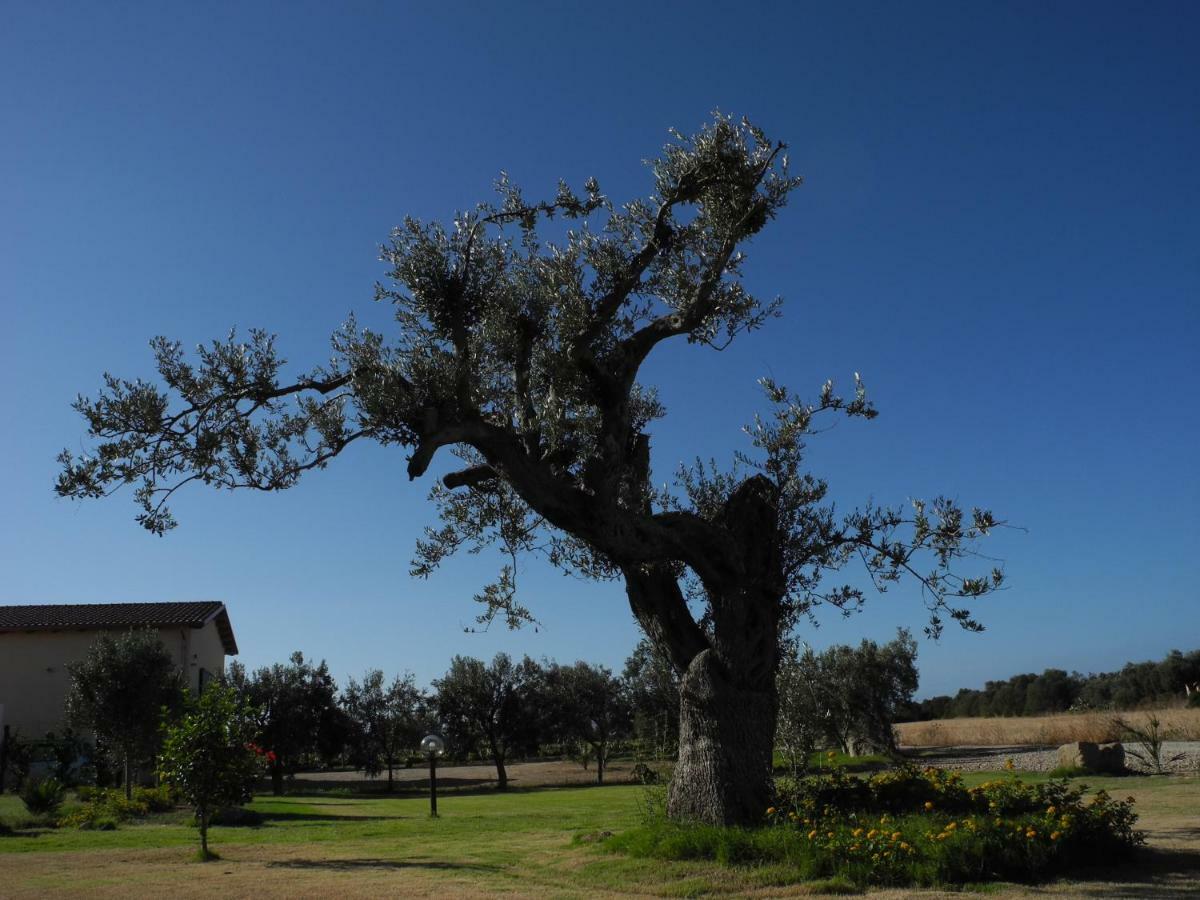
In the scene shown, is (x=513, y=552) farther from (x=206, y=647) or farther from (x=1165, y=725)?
(x=206, y=647)

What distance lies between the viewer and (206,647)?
3978 centimetres

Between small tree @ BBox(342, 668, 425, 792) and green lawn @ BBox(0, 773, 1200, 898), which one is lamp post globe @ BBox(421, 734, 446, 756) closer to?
Answer: green lawn @ BBox(0, 773, 1200, 898)

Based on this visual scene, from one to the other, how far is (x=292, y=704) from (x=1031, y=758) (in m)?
33.3

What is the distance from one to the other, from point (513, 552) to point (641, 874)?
5.51 meters

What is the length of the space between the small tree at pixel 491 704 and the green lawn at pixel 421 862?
2743 centimetres

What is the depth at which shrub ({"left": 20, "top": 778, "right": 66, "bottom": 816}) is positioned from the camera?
68.2ft

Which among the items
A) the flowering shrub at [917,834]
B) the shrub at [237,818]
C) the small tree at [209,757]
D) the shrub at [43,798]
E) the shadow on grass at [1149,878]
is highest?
the small tree at [209,757]

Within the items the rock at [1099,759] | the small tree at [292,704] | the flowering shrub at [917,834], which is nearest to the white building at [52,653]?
the small tree at [292,704]

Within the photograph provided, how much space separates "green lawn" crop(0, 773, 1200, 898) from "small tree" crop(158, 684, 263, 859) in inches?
34.7

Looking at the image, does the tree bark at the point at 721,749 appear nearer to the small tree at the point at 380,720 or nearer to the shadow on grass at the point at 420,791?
the shadow on grass at the point at 420,791

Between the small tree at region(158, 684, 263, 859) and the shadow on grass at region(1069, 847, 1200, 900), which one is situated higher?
the small tree at region(158, 684, 263, 859)

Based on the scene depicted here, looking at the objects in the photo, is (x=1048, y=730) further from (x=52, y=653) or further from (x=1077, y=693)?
(x=52, y=653)

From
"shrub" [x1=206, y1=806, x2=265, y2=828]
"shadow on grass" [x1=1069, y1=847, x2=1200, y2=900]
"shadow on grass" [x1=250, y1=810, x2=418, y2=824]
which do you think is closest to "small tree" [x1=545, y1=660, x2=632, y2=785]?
"shadow on grass" [x1=250, y1=810, x2=418, y2=824]

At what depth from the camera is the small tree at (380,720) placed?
4831 centimetres
